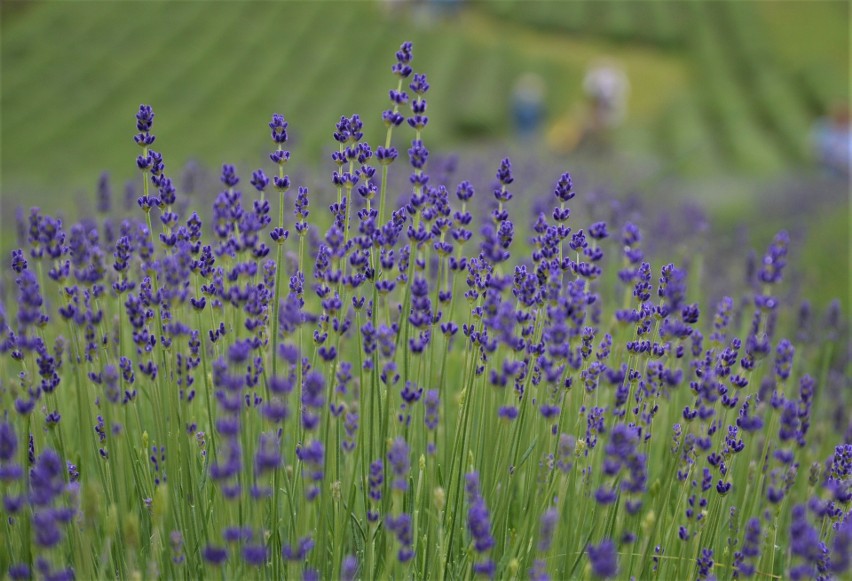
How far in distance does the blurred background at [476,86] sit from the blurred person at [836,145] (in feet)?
0.17

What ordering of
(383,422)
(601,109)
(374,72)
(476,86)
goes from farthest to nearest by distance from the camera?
(476,86) → (374,72) → (601,109) → (383,422)

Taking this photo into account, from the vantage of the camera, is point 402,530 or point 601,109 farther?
point 601,109

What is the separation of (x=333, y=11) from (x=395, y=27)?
6.54 feet

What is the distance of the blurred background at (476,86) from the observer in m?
13.3

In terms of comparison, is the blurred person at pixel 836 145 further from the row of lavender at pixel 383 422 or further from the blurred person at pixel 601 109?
the row of lavender at pixel 383 422

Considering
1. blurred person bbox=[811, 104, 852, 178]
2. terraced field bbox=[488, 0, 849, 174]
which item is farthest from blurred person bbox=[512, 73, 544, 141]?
blurred person bbox=[811, 104, 852, 178]

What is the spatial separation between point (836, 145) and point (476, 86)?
30.5ft

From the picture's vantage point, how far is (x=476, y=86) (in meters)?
20.7

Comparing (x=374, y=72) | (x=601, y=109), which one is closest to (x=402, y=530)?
(x=601, y=109)

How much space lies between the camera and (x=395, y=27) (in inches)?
925

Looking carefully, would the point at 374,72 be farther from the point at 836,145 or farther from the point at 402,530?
the point at 402,530

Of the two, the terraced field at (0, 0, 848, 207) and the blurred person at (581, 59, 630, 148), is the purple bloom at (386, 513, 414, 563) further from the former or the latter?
the blurred person at (581, 59, 630, 148)

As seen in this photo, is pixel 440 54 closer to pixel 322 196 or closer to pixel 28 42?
pixel 28 42

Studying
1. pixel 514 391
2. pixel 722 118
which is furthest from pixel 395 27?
pixel 514 391
